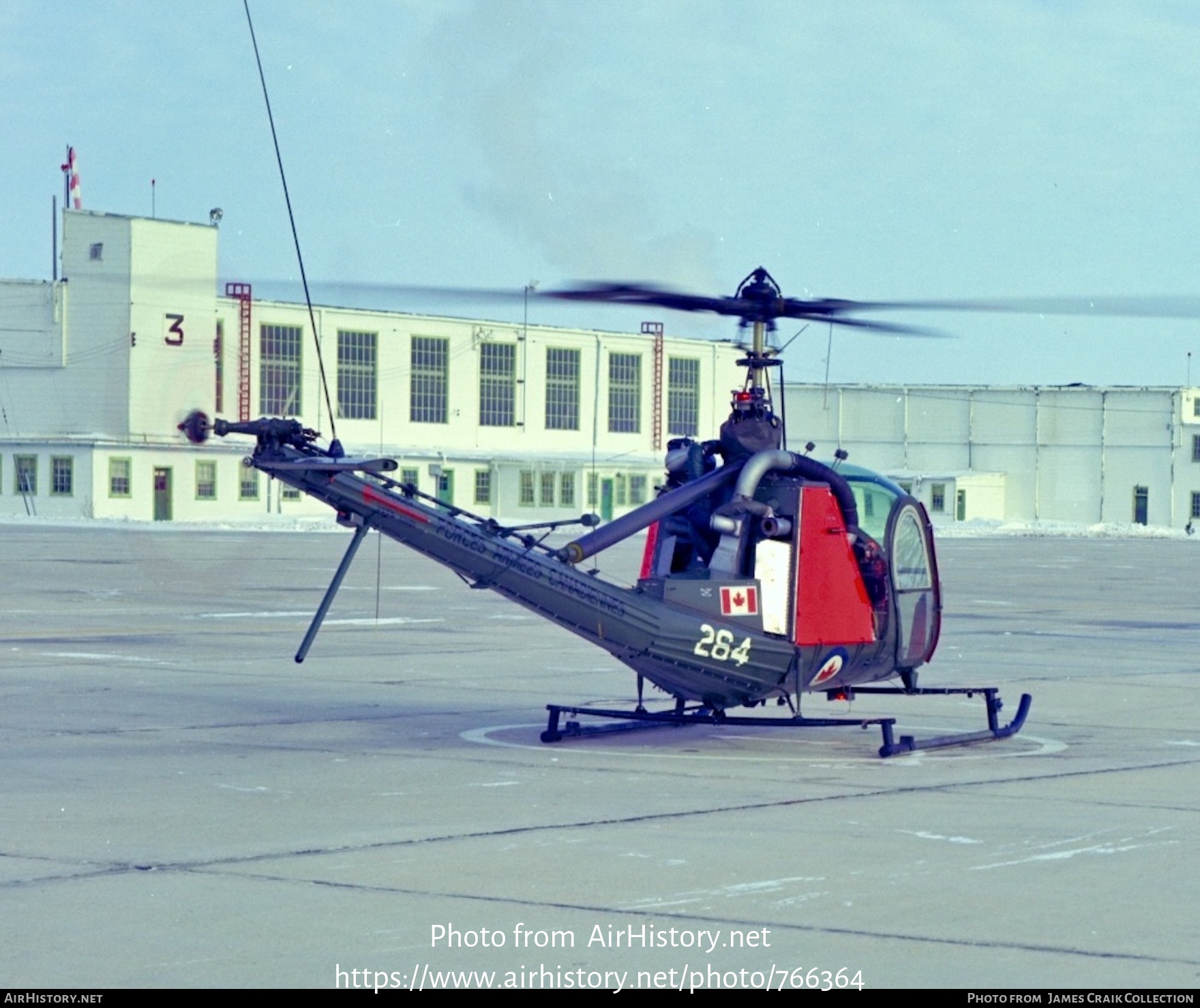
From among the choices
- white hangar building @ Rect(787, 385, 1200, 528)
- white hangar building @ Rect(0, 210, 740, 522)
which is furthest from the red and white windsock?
white hangar building @ Rect(787, 385, 1200, 528)

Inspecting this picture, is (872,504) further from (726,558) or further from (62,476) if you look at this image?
(62,476)

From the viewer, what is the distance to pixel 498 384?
100938 mm

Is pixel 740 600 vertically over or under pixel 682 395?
under

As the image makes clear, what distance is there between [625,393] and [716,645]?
3634 inches

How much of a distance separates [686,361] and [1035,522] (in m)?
24.7

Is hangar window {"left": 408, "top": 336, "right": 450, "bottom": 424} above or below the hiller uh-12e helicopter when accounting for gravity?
above

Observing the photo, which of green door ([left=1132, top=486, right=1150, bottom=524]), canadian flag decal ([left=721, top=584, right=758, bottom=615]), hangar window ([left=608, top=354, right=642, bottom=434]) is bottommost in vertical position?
green door ([left=1132, top=486, right=1150, bottom=524])

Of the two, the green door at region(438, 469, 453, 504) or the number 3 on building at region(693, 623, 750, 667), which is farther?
the green door at region(438, 469, 453, 504)

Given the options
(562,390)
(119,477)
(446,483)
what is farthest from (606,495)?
(119,477)

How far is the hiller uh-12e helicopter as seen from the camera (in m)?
13.9

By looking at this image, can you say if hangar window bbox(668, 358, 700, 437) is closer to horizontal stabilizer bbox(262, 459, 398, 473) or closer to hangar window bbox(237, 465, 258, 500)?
hangar window bbox(237, 465, 258, 500)

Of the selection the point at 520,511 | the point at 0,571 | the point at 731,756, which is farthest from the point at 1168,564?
the point at 731,756

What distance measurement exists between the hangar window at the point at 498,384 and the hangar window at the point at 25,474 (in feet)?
75.5

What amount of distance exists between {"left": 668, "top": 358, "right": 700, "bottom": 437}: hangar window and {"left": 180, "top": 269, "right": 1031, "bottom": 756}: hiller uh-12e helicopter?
9194 centimetres
